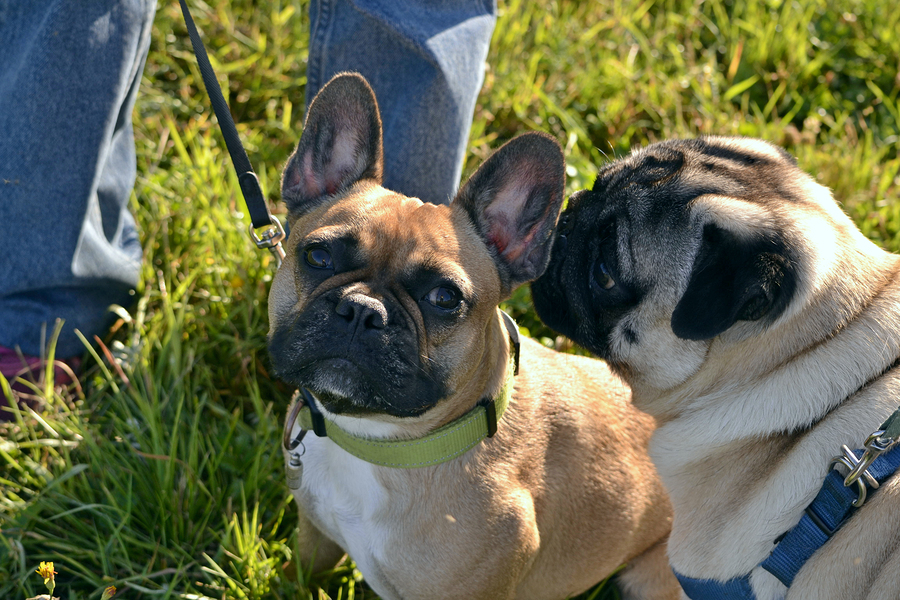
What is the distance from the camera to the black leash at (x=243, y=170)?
3.19m

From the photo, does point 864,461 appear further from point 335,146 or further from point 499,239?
point 335,146

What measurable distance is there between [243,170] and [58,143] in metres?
0.99

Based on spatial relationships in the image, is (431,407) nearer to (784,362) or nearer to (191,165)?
(784,362)

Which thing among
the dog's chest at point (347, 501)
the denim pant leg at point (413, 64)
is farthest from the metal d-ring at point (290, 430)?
the denim pant leg at point (413, 64)

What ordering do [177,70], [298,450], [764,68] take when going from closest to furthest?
[298,450], [177,70], [764,68]

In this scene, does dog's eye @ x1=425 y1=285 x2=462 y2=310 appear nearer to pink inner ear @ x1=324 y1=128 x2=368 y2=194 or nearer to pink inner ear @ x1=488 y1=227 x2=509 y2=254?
pink inner ear @ x1=488 y1=227 x2=509 y2=254

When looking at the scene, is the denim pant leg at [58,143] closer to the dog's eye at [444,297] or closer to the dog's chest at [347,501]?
the dog's chest at [347,501]

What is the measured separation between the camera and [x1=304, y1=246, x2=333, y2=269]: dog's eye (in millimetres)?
2830

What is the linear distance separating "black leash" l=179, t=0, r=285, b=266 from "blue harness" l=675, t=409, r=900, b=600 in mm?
2128

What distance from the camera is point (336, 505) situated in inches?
119

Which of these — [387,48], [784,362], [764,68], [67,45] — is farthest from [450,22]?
[764,68]

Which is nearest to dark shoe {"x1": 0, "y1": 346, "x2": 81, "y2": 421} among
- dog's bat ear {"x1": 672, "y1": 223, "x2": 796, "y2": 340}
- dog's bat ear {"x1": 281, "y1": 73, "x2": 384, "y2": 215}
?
dog's bat ear {"x1": 281, "y1": 73, "x2": 384, "y2": 215}

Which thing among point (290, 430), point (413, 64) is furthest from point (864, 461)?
point (413, 64)

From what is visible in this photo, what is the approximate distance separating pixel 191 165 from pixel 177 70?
1.09 meters
